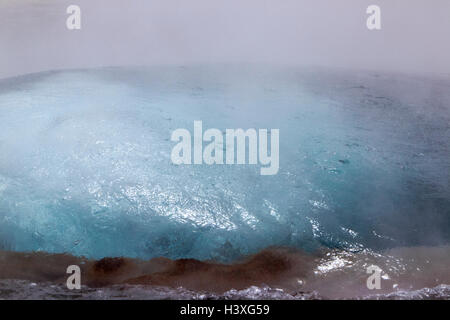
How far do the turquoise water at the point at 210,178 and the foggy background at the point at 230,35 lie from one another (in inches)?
127

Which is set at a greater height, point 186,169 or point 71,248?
point 186,169

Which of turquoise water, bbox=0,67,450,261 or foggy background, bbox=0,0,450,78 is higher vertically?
foggy background, bbox=0,0,450,78

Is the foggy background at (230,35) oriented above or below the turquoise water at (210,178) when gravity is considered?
above

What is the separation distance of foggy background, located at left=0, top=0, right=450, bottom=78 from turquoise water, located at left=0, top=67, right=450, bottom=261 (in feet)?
10.5

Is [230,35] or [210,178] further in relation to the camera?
[230,35]

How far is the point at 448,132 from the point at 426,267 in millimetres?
2317

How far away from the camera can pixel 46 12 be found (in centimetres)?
998

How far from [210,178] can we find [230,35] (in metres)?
6.75

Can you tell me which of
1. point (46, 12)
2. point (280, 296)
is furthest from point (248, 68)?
point (46, 12)

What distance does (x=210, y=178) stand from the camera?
2.76m

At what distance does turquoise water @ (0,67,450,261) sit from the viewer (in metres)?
2.30

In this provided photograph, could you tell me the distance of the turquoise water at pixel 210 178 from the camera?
2.30 m
